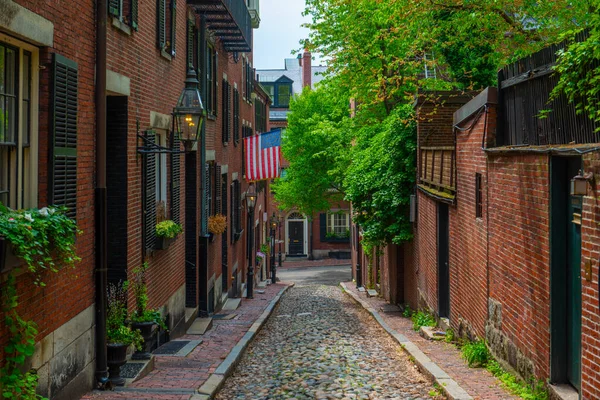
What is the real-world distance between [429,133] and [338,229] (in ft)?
129

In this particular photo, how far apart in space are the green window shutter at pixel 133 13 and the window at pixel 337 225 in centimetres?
4662

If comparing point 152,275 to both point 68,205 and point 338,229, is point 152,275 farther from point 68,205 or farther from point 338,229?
point 338,229

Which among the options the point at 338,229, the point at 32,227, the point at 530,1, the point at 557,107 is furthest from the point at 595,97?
the point at 338,229

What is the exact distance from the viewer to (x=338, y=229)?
5772cm

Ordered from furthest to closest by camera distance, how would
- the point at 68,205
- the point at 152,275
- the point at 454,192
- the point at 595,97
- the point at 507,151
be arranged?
1. the point at 454,192
2. the point at 152,275
3. the point at 507,151
4. the point at 68,205
5. the point at 595,97

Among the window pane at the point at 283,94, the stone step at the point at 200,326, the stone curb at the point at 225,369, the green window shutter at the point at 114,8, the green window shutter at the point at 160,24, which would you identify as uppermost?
the window pane at the point at 283,94

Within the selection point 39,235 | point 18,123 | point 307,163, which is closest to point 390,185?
point 18,123

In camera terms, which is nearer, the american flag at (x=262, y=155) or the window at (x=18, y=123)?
the window at (x=18, y=123)

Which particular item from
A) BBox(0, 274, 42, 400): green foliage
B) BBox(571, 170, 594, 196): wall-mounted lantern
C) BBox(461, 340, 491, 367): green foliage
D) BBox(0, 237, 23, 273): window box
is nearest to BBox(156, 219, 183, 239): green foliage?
BBox(461, 340, 491, 367): green foliage

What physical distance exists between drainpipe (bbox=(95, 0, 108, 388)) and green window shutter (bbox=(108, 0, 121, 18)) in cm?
77

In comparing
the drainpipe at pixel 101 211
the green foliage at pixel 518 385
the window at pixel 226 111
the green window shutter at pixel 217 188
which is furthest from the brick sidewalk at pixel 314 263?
the drainpipe at pixel 101 211

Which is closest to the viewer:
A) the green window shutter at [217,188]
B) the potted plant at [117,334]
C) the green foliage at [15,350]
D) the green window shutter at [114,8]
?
the green foliage at [15,350]

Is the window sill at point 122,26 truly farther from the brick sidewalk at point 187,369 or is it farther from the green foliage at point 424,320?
the green foliage at point 424,320

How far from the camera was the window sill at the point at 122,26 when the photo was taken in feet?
32.7
